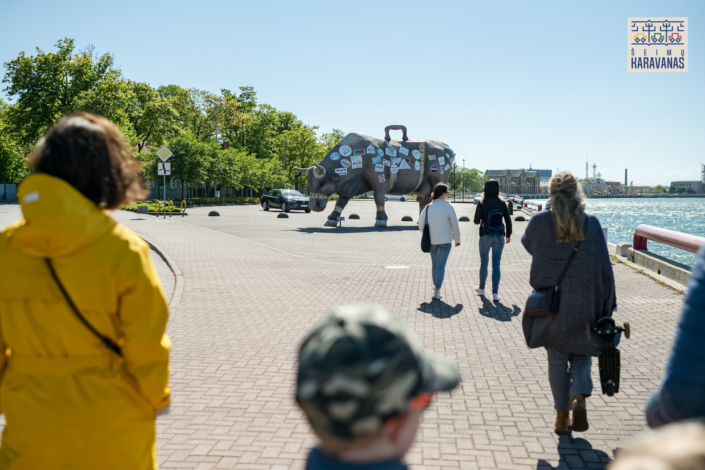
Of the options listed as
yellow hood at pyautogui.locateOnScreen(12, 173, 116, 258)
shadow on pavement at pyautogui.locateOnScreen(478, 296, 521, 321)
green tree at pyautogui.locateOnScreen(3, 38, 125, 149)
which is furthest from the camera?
green tree at pyautogui.locateOnScreen(3, 38, 125, 149)

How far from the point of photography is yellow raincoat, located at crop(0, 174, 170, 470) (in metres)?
1.91

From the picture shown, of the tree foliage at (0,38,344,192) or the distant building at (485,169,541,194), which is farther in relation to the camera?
the distant building at (485,169,541,194)

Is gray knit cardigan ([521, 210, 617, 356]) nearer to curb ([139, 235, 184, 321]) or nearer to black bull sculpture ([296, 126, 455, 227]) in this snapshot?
curb ([139, 235, 184, 321])

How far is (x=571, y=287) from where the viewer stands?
4.03 m

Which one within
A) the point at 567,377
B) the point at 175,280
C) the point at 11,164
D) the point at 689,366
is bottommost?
the point at 175,280

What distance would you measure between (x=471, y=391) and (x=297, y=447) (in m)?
1.87

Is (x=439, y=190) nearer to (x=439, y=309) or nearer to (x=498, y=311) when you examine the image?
(x=439, y=309)

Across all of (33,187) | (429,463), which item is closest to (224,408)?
(429,463)

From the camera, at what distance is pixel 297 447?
3945 millimetres

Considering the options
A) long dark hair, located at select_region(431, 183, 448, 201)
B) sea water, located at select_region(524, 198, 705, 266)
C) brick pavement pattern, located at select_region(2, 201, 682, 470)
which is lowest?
sea water, located at select_region(524, 198, 705, 266)

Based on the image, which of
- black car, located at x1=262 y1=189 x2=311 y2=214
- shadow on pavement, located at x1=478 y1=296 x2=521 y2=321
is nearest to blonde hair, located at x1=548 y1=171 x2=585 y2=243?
shadow on pavement, located at x1=478 y1=296 x2=521 y2=321

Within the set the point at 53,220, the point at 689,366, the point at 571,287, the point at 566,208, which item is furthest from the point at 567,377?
the point at 53,220

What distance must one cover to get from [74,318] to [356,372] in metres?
1.26

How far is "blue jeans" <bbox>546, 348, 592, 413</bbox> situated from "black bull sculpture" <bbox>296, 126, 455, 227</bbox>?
18356mm
